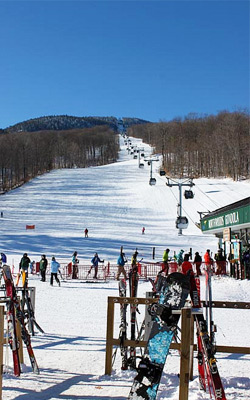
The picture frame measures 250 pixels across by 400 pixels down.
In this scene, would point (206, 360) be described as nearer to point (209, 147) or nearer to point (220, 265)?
point (220, 265)

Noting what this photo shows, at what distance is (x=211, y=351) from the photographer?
4422mm

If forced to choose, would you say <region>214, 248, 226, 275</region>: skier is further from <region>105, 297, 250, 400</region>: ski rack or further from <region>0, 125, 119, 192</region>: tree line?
<region>0, 125, 119, 192</region>: tree line

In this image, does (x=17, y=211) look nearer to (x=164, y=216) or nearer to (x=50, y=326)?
(x=164, y=216)

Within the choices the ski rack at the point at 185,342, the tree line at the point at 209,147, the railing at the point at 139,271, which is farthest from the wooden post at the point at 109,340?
the tree line at the point at 209,147

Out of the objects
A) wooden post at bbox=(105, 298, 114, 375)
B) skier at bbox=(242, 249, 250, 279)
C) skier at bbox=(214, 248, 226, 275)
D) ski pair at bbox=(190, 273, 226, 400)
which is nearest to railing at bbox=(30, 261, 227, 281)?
skier at bbox=(214, 248, 226, 275)

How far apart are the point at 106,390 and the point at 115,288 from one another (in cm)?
1244

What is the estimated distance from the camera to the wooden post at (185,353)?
13.0ft

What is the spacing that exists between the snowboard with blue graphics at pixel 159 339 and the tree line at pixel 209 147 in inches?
2829

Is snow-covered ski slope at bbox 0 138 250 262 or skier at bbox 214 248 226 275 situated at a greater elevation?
snow-covered ski slope at bbox 0 138 250 262

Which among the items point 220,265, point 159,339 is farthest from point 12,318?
point 220,265

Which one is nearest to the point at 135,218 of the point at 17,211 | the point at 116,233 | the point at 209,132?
the point at 116,233

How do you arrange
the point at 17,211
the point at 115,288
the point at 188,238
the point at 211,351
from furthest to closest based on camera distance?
1. the point at 17,211
2. the point at 188,238
3. the point at 115,288
4. the point at 211,351

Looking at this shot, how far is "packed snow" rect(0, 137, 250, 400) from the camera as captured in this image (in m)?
5.53

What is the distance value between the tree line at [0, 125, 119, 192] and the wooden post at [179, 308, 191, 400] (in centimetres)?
7957
